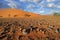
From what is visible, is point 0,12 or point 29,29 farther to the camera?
point 0,12

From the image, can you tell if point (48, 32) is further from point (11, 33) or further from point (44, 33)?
point (11, 33)

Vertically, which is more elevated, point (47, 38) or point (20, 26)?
point (20, 26)

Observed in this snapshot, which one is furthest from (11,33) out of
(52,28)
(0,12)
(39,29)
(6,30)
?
(0,12)

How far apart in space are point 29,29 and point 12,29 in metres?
0.87

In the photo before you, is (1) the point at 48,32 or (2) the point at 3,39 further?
(1) the point at 48,32

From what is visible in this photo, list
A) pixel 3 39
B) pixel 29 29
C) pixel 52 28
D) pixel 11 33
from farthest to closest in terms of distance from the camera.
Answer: pixel 52 28
pixel 29 29
pixel 11 33
pixel 3 39

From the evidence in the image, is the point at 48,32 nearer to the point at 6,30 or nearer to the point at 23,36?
the point at 23,36

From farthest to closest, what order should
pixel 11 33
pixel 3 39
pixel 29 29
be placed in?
pixel 29 29 → pixel 11 33 → pixel 3 39

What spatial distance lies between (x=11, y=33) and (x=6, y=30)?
39cm

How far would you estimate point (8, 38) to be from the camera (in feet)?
24.0

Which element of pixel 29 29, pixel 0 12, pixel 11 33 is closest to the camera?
pixel 11 33

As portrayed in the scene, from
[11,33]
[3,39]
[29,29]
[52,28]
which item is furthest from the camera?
[52,28]

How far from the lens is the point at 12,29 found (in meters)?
8.13

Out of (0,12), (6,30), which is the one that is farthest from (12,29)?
(0,12)
